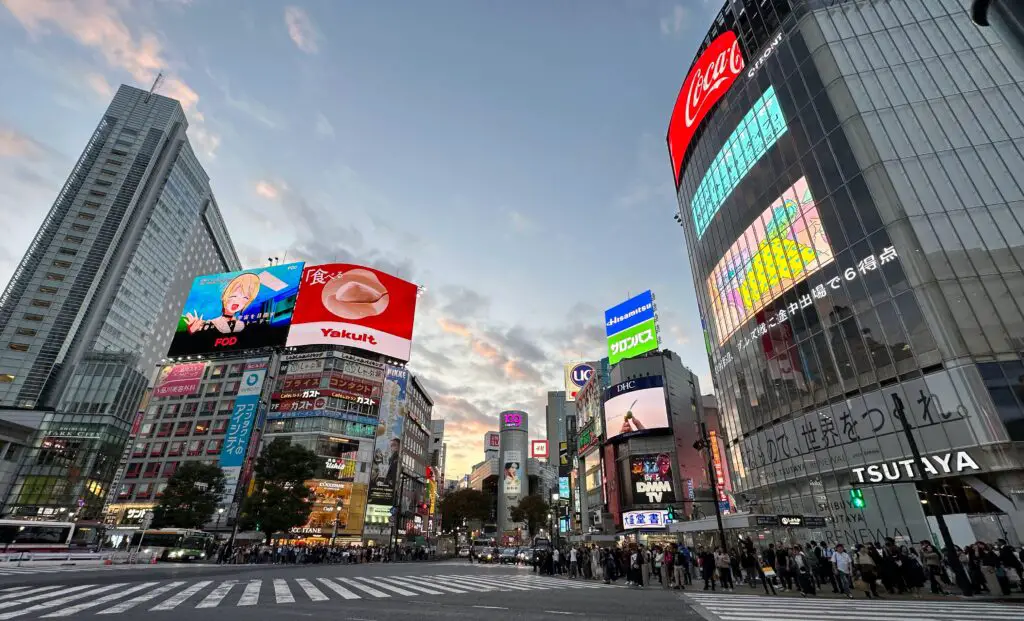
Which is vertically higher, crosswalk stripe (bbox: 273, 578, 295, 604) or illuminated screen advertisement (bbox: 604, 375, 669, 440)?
illuminated screen advertisement (bbox: 604, 375, 669, 440)

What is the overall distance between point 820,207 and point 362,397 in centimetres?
5983

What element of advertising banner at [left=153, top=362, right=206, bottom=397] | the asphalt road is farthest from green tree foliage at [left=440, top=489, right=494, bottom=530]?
the asphalt road

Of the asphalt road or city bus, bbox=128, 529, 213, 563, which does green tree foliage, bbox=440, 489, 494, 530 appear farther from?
the asphalt road

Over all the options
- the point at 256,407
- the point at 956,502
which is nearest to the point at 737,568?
the point at 956,502

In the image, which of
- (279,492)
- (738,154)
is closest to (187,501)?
(279,492)

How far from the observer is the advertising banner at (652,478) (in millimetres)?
52188

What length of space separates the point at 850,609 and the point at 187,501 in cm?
5279

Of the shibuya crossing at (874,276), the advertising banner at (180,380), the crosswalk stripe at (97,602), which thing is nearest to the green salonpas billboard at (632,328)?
the shibuya crossing at (874,276)

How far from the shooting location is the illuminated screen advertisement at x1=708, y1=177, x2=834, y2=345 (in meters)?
29.7

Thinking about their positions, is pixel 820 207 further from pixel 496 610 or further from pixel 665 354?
pixel 665 354

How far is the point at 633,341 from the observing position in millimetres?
61250

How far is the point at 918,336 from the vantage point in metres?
22.9

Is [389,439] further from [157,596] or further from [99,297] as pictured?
[99,297]

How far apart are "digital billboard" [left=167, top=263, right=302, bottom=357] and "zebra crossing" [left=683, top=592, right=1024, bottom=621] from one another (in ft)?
218
